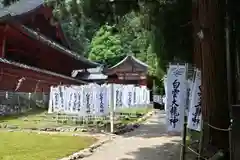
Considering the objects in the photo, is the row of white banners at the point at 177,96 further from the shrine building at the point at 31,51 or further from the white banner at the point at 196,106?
the shrine building at the point at 31,51

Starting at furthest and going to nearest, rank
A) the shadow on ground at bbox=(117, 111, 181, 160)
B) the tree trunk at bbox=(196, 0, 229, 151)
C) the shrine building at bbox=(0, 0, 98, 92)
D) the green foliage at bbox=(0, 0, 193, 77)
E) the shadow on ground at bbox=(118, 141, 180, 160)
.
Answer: the shrine building at bbox=(0, 0, 98, 92)
the green foliage at bbox=(0, 0, 193, 77)
the shadow on ground at bbox=(117, 111, 181, 160)
the shadow on ground at bbox=(118, 141, 180, 160)
the tree trunk at bbox=(196, 0, 229, 151)

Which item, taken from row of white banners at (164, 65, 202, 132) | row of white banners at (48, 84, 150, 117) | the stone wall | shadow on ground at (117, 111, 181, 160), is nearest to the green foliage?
row of white banners at (164, 65, 202, 132)

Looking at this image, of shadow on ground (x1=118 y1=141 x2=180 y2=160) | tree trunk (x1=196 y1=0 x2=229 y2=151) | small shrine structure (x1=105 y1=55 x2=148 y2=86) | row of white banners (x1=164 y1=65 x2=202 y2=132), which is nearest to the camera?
tree trunk (x1=196 y1=0 x2=229 y2=151)

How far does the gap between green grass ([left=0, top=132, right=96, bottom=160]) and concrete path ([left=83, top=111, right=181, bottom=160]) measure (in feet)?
2.64

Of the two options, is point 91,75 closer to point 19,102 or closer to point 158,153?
point 19,102

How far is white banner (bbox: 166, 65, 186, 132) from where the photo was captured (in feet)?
29.4

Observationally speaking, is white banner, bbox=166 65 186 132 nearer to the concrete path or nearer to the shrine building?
the concrete path

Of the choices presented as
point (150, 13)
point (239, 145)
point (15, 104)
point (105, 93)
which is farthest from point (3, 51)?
point (239, 145)

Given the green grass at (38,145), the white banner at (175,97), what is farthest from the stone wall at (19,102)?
the white banner at (175,97)

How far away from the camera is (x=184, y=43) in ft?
37.9

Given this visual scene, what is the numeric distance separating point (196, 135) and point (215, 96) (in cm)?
451

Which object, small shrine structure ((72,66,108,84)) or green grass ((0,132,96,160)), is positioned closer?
green grass ((0,132,96,160))

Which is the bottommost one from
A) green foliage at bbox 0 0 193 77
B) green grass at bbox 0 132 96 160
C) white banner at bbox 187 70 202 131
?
green grass at bbox 0 132 96 160

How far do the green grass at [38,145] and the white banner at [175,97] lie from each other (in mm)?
2766
